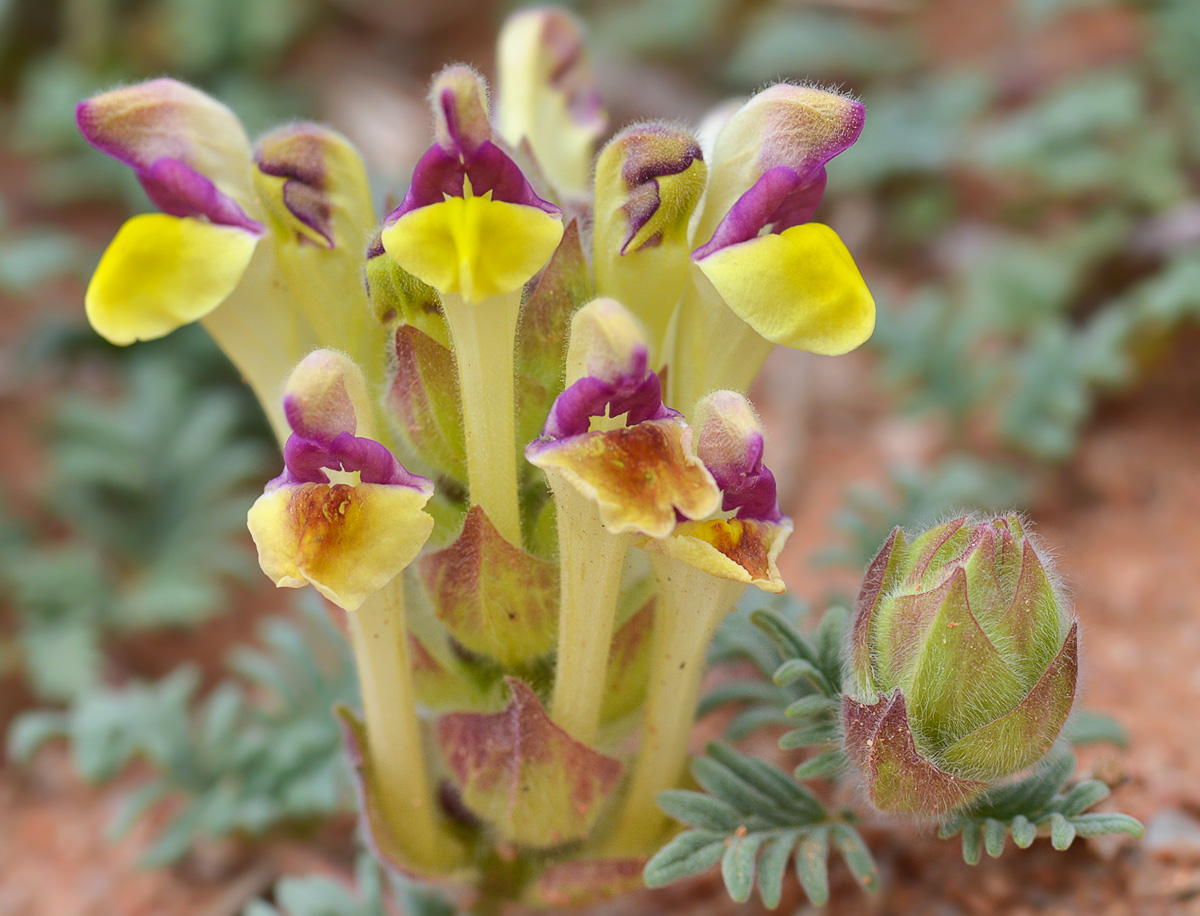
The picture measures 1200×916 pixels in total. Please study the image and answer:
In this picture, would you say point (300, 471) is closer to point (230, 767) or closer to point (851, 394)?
point (230, 767)

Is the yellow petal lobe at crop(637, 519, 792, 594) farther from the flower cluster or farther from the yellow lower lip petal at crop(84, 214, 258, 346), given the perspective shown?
the yellow lower lip petal at crop(84, 214, 258, 346)

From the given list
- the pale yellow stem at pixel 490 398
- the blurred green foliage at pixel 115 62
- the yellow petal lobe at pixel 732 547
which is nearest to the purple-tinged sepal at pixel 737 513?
the yellow petal lobe at pixel 732 547

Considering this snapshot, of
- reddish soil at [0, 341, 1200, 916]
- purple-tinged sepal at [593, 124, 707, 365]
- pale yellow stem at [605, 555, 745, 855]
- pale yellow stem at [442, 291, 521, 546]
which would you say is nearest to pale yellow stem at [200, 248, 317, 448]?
pale yellow stem at [442, 291, 521, 546]

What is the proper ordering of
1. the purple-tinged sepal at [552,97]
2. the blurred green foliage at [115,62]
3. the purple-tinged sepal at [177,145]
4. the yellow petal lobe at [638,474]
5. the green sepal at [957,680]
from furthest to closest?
the blurred green foliage at [115,62]
the purple-tinged sepal at [552,97]
the purple-tinged sepal at [177,145]
the green sepal at [957,680]
the yellow petal lobe at [638,474]

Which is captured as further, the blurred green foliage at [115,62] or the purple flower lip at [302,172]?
the blurred green foliage at [115,62]

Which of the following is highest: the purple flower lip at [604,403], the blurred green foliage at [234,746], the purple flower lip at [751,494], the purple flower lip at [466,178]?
the purple flower lip at [466,178]

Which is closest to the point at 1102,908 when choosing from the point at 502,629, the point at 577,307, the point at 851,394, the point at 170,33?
the point at 502,629

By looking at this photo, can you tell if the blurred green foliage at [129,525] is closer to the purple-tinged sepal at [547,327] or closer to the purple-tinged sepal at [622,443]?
the purple-tinged sepal at [547,327]
